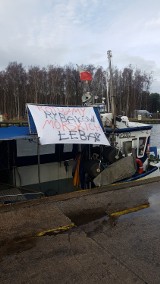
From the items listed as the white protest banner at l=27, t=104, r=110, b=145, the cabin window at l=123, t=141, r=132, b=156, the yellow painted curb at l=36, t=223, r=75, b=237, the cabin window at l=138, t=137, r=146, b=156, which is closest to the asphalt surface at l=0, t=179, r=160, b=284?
the yellow painted curb at l=36, t=223, r=75, b=237

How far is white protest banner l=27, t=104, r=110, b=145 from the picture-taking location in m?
6.87

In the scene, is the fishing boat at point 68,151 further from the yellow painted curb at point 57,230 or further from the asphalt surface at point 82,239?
the yellow painted curb at point 57,230

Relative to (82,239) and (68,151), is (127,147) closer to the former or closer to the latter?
(68,151)

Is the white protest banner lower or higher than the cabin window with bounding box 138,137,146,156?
higher

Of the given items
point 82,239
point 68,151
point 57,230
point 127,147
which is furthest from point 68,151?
point 82,239

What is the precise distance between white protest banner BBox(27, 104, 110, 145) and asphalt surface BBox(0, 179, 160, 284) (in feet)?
5.32

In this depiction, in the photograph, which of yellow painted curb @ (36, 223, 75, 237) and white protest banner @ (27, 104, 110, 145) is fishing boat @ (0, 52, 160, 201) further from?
yellow painted curb @ (36, 223, 75, 237)

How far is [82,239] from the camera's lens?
416 centimetres

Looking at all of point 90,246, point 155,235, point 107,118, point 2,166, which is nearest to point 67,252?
point 90,246

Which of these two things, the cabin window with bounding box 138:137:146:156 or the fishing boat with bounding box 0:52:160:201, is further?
the cabin window with bounding box 138:137:146:156

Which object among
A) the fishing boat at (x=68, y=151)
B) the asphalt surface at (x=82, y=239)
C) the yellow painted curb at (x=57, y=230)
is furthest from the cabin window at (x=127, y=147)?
the yellow painted curb at (x=57, y=230)

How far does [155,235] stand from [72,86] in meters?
55.7

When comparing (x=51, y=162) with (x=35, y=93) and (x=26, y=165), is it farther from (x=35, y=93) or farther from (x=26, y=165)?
(x=35, y=93)

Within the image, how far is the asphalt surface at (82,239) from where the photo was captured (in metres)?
3.32
